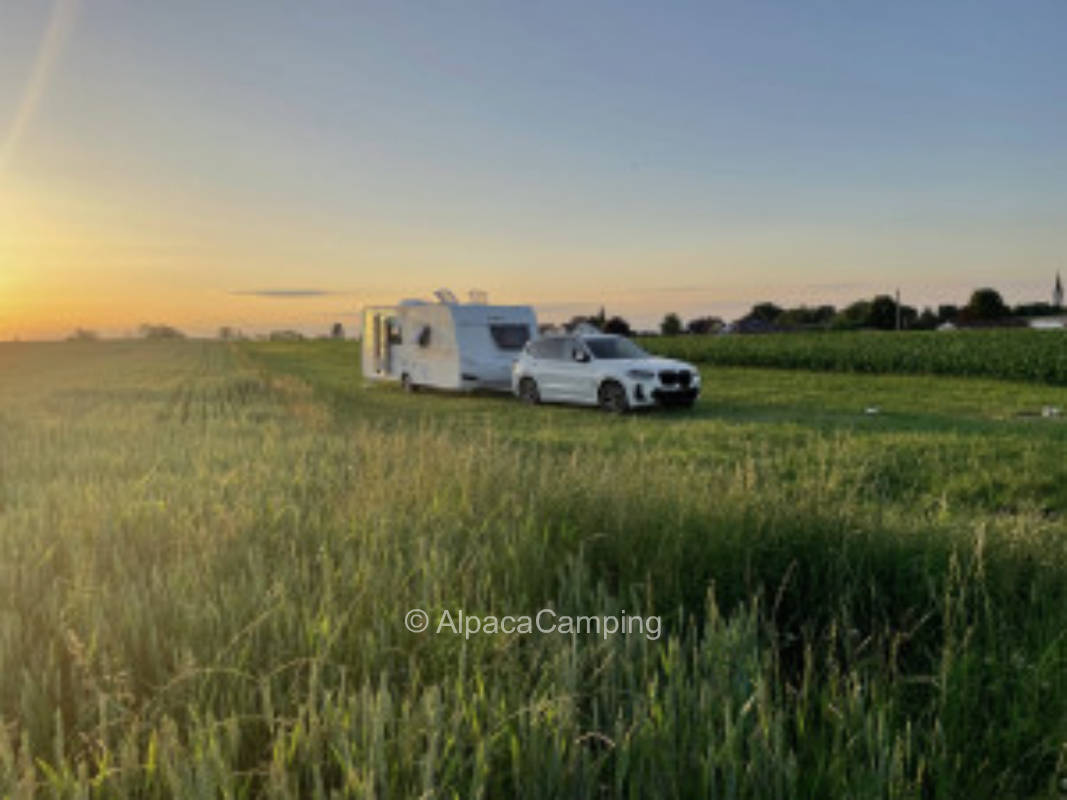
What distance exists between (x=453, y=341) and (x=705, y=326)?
73742 mm

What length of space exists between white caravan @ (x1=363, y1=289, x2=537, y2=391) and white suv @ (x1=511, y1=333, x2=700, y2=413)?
1.77 m

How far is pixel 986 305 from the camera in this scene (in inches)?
4449

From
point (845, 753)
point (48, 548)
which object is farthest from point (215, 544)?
point (845, 753)

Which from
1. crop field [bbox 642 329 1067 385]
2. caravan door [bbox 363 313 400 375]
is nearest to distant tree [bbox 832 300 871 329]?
crop field [bbox 642 329 1067 385]

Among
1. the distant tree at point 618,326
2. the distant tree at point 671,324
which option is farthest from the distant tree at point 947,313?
the distant tree at point 618,326

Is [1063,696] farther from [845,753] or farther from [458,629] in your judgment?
[458,629]

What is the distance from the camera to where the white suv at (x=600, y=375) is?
17.3 m

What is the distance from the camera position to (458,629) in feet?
11.1

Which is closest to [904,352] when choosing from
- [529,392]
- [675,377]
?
[675,377]

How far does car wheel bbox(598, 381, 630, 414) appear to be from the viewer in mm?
17406

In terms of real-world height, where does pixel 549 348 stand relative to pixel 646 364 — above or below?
above

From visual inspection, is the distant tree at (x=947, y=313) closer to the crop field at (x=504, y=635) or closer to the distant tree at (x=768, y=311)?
→ the distant tree at (x=768, y=311)

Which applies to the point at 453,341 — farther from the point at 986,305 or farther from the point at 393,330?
the point at 986,305

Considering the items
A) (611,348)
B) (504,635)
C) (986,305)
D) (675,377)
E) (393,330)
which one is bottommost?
(504,635)
